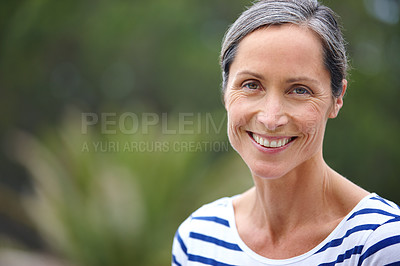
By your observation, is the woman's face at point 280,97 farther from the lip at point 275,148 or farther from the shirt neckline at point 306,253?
the shirt neckline at point 306,253

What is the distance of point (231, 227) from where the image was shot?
6.61 ft

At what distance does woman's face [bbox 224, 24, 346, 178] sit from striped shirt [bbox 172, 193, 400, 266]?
29cm

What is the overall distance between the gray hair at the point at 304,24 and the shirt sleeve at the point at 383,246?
1.67 feet

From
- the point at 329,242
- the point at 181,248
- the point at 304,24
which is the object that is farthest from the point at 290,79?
the point at 181,248

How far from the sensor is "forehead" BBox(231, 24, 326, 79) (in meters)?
1.68

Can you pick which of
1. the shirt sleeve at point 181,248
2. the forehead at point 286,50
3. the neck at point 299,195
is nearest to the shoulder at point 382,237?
the neck at point 299,195

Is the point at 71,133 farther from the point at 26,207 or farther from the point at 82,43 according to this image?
the point at 82,43

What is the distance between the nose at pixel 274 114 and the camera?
1703mm

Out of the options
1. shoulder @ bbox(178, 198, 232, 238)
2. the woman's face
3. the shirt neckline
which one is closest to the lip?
the woman's face

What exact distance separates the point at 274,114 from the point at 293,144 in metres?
0.14

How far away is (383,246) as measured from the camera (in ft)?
5.15

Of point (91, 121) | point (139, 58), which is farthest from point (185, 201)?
point (139, 58)

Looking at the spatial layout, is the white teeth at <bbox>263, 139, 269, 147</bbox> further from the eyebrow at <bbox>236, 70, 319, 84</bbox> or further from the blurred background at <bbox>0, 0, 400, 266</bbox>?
the blurred background at <bbox>0, 0, 400, 266</bbox>

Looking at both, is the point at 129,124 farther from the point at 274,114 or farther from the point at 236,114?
the point at 274,114
